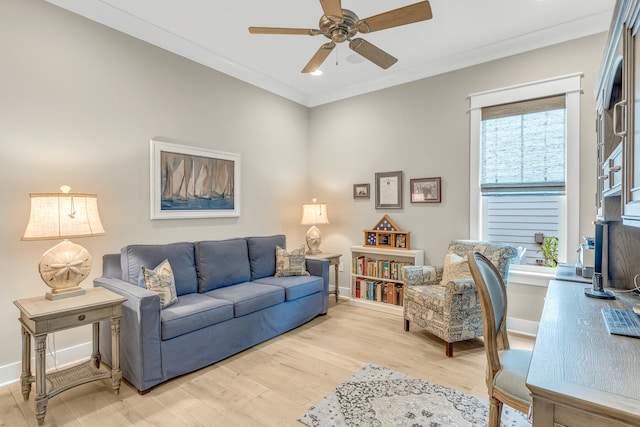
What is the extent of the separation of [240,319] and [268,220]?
1803 mm

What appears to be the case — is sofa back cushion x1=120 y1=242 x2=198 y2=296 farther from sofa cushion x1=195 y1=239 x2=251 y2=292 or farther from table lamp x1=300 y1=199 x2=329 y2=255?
table lamp x1=300 y1=199 x2=329 y2=255

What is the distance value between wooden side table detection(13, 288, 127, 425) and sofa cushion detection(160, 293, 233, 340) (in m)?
0.32

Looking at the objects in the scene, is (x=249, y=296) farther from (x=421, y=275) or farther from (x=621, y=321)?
(x=621, y=321)

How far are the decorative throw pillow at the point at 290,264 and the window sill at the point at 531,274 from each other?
2225 millimetres

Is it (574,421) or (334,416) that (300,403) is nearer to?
(334,416)

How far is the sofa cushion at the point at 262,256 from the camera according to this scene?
372 cm

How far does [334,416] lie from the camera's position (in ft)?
6.75

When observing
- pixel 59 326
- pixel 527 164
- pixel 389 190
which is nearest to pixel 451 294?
pixel 527 164

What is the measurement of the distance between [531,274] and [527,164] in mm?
1129

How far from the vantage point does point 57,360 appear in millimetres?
2668

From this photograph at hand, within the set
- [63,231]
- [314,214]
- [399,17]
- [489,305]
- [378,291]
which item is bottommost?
[378,291]

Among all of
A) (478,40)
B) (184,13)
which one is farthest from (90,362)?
(478,40)

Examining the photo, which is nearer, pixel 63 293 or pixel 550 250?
pixel 63 293

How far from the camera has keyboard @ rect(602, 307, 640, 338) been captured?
1.25m
